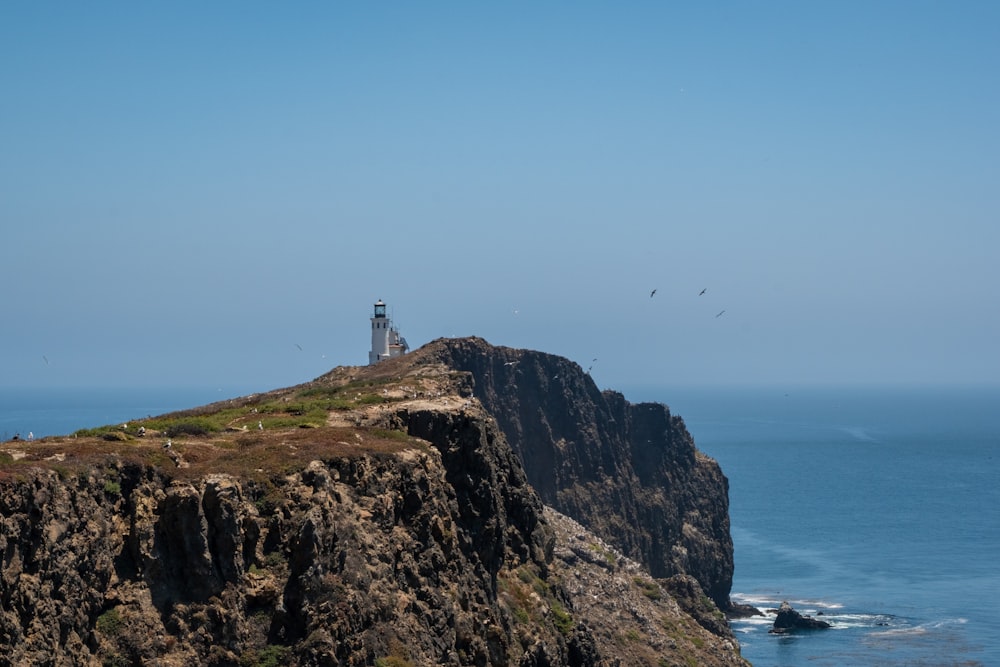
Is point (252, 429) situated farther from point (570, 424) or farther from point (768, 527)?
point (768, 527)

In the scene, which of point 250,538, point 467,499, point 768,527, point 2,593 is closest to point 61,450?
point 250,538

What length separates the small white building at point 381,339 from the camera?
114 meters

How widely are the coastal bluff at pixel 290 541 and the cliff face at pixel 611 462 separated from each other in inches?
1961

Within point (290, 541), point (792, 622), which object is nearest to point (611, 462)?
point (792, 622)

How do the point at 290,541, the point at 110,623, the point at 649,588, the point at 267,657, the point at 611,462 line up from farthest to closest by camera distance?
the point at 611,462, the point at 649,588, the point at 290,541, the point at 267,657, the point at 110,623

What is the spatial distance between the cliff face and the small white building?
365 cm

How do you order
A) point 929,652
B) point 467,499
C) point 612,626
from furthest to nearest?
point 929,652 < point 612,626 < point 467,499

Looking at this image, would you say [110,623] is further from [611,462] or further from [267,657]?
[611,462]

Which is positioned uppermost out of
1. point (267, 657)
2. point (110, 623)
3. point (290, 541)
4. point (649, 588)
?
point (290, 541)

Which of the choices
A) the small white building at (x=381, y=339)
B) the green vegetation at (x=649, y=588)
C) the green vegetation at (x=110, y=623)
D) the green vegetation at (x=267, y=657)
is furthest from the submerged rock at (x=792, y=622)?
the green vegetation at (x=110, y=623)

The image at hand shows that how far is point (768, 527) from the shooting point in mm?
199250

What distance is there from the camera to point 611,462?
145 meters

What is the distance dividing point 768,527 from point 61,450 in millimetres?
165922

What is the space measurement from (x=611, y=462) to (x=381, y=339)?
38.4m
